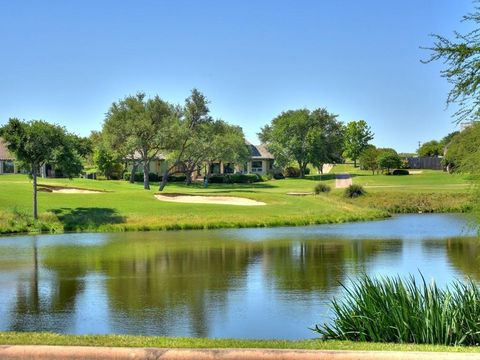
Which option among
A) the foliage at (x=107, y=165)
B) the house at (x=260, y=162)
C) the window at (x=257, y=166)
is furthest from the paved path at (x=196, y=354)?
the window at (x=257, y=166)

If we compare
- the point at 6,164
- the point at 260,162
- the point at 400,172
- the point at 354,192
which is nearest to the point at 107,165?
the point at 6,164

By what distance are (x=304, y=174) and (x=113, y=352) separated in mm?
90513

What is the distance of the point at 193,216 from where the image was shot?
40.8 m

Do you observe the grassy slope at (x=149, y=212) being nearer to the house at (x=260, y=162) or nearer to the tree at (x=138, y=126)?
the tree at (x=138, y=126)

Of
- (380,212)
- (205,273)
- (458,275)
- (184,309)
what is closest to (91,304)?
(184,309)

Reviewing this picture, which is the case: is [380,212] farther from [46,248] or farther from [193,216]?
[46,248]

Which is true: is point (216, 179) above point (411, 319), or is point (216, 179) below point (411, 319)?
above

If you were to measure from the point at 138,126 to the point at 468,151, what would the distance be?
50.9 meters

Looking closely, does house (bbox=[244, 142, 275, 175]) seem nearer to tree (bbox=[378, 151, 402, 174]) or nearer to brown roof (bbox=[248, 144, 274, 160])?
brown roof (bbox=[248, 144, 274, 160])

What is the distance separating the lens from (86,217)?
1538 inches

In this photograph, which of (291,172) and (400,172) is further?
(291,172)

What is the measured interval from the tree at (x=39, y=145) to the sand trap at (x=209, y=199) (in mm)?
12390

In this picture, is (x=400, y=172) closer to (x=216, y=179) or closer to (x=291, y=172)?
(x=291, y=172)

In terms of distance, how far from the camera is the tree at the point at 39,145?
121 feet
